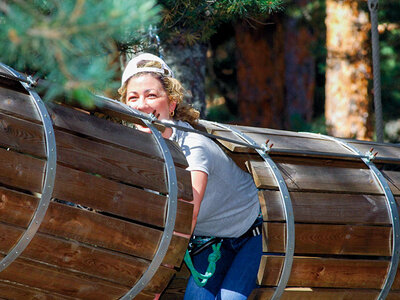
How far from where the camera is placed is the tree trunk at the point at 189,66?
5703 millimetres

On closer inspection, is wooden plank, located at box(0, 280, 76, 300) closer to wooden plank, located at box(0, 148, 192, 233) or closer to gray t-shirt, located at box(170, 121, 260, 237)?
wooden plank, located at box(0, 148, 192, 233)

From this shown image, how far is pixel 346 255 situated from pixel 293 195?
452mm

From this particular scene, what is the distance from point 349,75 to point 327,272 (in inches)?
240

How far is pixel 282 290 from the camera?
10.6ft

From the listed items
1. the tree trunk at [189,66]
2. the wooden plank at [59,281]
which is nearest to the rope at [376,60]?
the tree trunk at [189,66]

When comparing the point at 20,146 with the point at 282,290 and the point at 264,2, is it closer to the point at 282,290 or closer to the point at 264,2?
the point at 282,290

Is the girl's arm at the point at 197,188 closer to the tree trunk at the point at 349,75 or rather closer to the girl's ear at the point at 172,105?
the girl's ear at the point at 172,105

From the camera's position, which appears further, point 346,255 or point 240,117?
point 240,117

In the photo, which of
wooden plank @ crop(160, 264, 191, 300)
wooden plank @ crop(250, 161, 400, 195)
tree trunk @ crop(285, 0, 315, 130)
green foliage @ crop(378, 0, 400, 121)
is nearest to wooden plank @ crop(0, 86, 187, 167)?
wooden plank @ crop(250, 161, 400, 195)

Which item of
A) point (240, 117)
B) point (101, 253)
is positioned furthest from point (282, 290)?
point (240, 117)

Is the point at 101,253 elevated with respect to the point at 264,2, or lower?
lower

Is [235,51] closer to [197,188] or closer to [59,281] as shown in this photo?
[197,188]

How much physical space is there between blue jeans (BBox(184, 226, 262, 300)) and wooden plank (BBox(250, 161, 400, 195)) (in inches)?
12.7

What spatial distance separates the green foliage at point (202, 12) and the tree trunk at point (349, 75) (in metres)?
4.23
